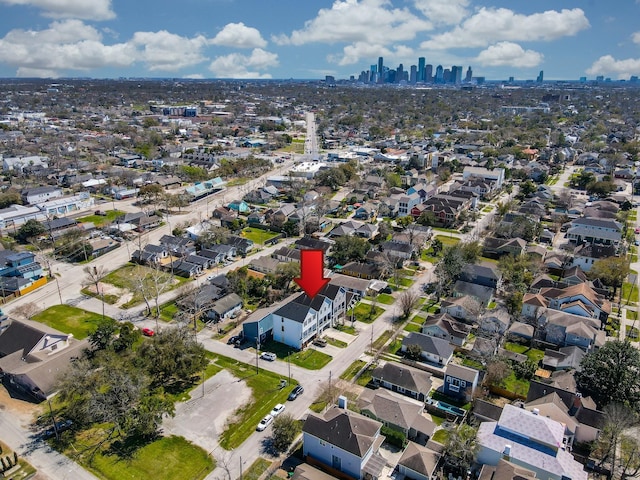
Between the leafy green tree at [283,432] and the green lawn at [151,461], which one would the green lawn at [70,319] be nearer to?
the green lawn at [151,461]

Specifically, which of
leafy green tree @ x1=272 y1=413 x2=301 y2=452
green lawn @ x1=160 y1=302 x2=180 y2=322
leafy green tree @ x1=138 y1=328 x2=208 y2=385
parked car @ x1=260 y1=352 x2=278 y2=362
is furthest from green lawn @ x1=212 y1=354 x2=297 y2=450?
green lawn @ x1=160 y1=302 x2=180 y2=322

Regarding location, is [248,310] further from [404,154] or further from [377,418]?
[404,154]

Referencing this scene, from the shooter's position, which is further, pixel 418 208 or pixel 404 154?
pixel 404 154

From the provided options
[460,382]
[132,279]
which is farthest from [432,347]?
[132,279]

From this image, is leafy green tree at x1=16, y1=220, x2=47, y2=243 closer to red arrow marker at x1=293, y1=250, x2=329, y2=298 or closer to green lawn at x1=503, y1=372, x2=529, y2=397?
red arrow marker at x1=293, y1=250, x2=329, y2=298

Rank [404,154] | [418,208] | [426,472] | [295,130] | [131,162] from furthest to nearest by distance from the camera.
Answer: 1. [295,130]
2. [404,154]
3. [131,162]
4. [418,208]
5. [426,472]

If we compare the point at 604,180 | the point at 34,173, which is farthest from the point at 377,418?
the point at 34,173
